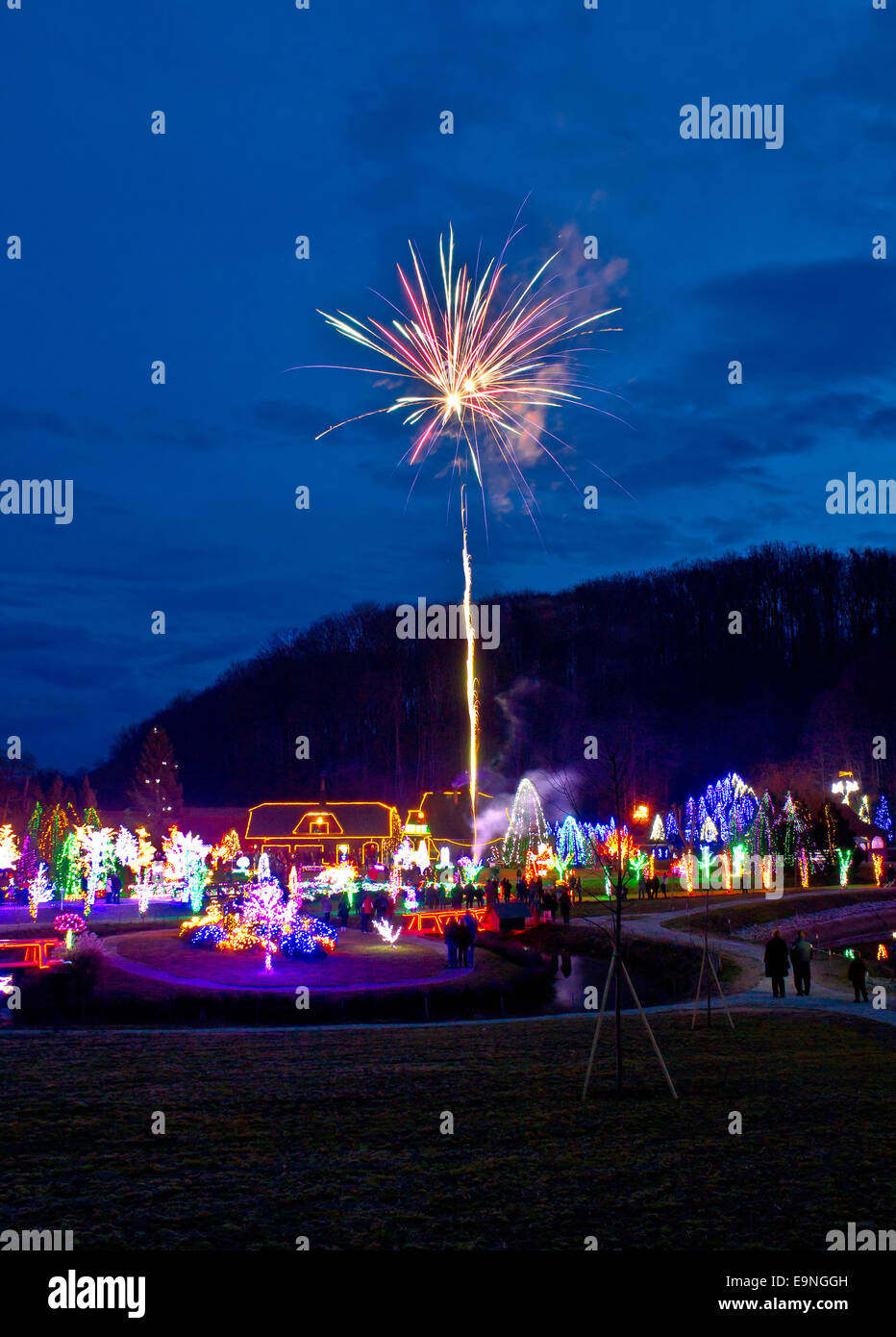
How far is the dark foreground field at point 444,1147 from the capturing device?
6586mm

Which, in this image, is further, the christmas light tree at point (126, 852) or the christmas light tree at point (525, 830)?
the christmas light tree at point (126, 852)

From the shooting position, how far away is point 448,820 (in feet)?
254

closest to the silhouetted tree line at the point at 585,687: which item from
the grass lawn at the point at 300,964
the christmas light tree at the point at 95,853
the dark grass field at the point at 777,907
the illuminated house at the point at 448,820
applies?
the illuminated house at the point at 448,820

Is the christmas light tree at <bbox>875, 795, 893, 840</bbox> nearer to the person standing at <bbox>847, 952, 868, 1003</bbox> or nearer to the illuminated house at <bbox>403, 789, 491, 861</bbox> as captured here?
the illuminated house at <bbox>403, 789, 491, 861</bbox>

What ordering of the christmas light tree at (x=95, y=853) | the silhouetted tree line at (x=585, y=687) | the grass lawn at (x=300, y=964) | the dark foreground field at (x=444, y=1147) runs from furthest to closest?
the silhouetted tree line at (x=585, y=687) < the christmas light tree at (x=95, y=853) < the grass lawn at (x=300, y=964) < the dark foreground field at (x=444, y=1147)

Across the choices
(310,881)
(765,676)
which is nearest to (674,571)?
(765,676)

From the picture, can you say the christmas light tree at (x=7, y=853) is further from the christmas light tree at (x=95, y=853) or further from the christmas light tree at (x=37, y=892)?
the christmas light tree at (x=37, y=892)

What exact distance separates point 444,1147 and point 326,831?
65.2 meters

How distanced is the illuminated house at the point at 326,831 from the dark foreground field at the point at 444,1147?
58199 millimetres

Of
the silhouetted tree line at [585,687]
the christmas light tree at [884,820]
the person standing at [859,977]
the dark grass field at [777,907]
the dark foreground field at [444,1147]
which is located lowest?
the dark grass field at [777,907]

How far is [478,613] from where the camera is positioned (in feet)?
374
